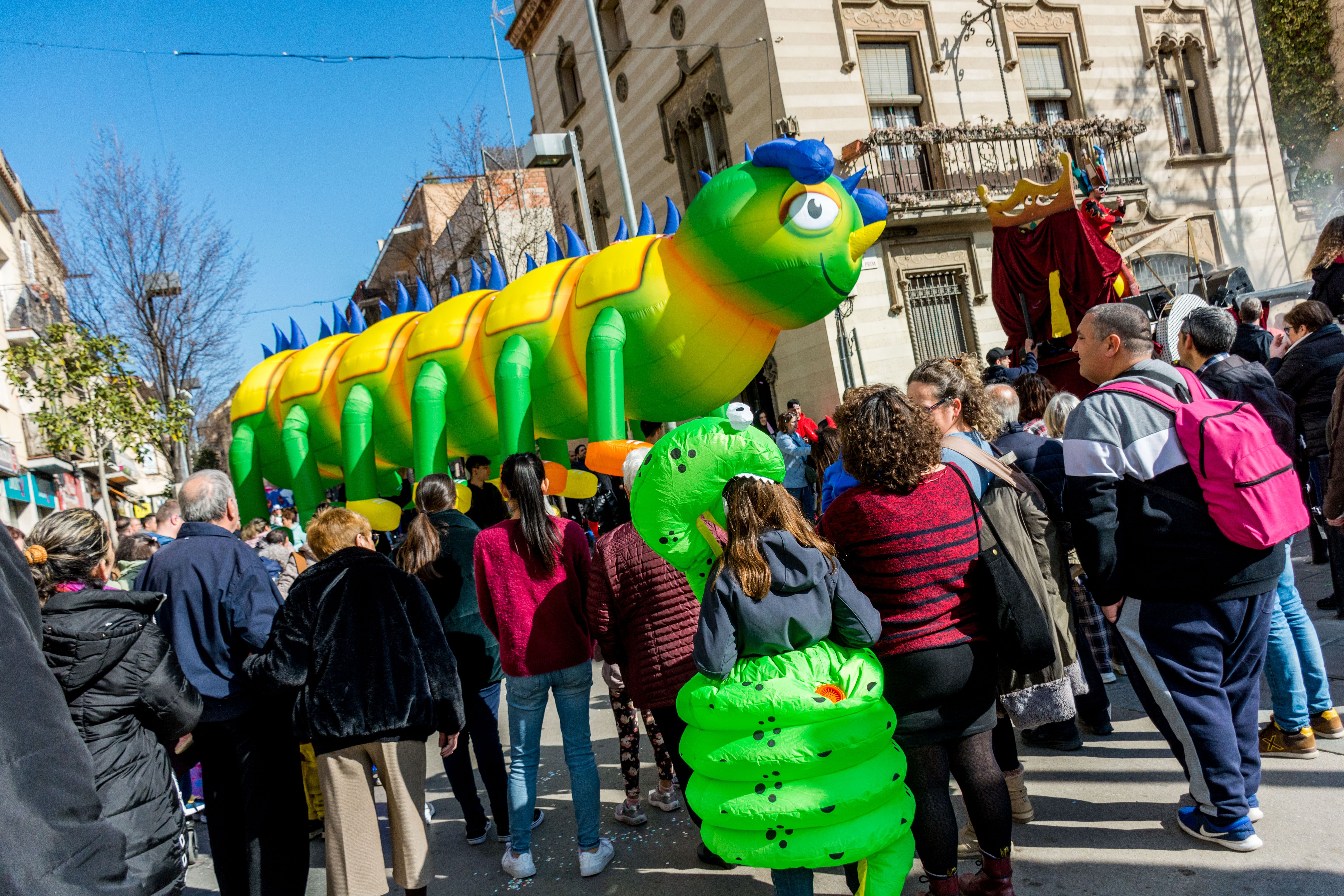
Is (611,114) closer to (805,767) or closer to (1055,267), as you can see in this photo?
(1055,267)

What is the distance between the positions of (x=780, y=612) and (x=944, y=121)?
46.3 feet

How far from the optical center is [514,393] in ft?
20.7

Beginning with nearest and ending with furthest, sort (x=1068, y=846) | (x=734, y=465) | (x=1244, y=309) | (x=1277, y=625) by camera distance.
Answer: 1. (x=734, y=465)
2. (x=1068, y=846)
3. (x=1277, y=625)
4. (x=1244, y=309)

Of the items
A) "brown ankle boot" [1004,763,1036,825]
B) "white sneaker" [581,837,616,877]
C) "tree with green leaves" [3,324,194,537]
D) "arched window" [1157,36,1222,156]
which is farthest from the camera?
"arched window" [1157,36,1222,156]

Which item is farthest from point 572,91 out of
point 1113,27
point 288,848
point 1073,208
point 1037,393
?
point 288,848

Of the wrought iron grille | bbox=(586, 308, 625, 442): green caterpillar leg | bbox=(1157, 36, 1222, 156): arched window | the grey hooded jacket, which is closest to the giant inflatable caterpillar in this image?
bbox=(586, 308, 625, 442): green caterpillar leg

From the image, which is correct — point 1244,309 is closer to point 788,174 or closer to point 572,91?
point 788,174

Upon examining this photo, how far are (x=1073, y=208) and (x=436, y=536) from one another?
722cm

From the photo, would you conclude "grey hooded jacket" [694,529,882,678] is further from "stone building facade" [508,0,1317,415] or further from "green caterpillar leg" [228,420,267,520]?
"stone building facade" [508,0,1317,415]

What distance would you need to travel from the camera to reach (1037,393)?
17.0ft

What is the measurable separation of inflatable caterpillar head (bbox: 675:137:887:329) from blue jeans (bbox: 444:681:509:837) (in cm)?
302

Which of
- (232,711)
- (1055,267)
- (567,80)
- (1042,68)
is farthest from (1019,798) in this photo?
(567,80)

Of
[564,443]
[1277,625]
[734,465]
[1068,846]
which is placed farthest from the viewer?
[564,443]

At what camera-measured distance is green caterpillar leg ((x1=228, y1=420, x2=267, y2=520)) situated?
8117 mm
